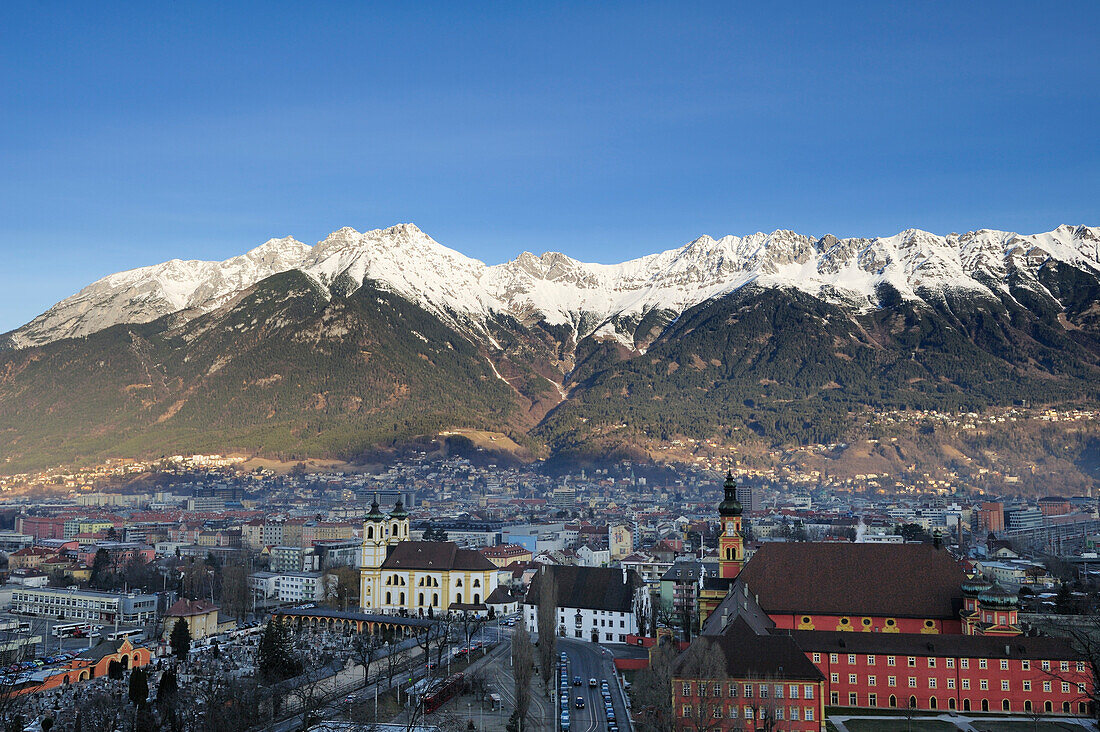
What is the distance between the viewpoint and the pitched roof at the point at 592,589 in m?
74.2

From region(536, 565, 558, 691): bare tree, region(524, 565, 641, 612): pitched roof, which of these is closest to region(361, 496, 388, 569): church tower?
region(524, 565, 641, 612): pitched roof

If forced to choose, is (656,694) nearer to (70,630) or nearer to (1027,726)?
(1027,726)

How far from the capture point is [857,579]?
58.1 meters

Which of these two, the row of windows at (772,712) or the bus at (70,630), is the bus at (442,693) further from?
the bus at (70,630)

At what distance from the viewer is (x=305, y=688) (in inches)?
2217

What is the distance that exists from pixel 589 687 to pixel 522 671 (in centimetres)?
634

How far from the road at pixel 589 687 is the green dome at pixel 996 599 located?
17.9m

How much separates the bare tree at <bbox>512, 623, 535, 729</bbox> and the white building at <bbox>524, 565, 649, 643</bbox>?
16.6 meters

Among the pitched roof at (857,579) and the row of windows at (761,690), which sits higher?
the pitched roof at (857,579)

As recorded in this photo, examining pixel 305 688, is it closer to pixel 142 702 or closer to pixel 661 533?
pixel 142 702

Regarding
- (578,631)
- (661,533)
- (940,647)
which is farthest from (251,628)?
Result: (661,533)

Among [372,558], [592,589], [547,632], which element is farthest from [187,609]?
[547,632]

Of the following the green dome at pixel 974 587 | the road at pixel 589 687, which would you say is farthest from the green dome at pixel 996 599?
the road at pixel 589 687

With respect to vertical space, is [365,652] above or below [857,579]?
below
